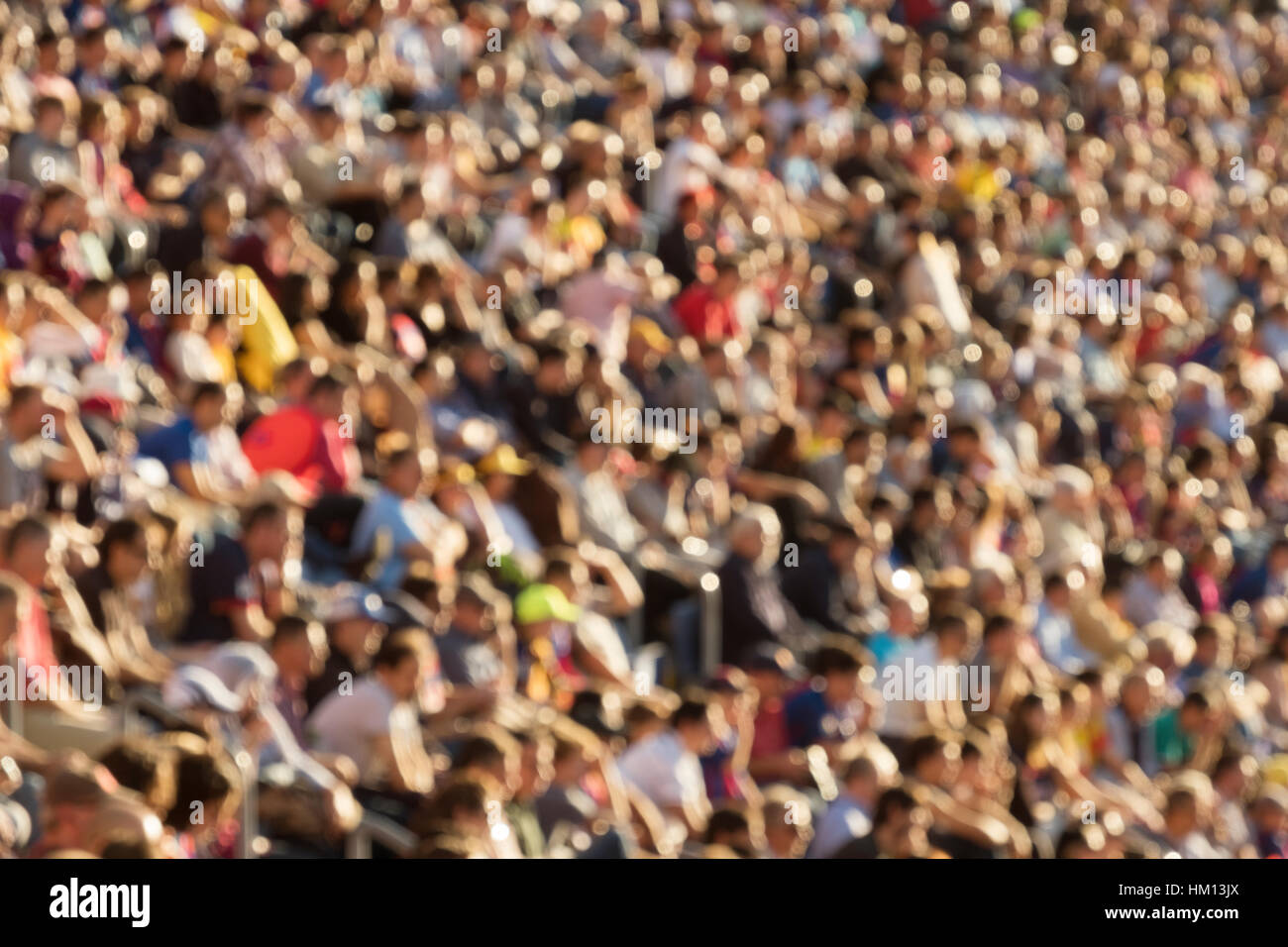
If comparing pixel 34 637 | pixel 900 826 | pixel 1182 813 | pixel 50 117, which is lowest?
pixel 1182 813

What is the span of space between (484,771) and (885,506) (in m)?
3.49

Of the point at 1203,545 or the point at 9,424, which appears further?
the point at 1203,545

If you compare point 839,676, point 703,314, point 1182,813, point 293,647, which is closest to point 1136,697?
point 1182,813

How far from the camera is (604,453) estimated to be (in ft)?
28.4

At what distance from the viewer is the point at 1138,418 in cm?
1142

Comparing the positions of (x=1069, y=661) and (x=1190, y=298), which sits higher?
(x=1190, y=298)

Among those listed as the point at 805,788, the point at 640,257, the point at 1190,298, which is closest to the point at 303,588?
the point at 805,788

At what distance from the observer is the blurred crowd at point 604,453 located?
6.34 meters

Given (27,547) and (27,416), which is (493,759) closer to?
(27,547)

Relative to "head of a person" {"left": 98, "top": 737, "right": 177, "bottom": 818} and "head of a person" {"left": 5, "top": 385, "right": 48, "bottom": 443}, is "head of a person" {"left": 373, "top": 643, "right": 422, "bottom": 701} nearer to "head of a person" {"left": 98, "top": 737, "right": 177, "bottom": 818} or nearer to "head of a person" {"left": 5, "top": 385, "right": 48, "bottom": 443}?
"head of a person" {"left": 5, "top": 385, "right": 48, "bottom": 443}

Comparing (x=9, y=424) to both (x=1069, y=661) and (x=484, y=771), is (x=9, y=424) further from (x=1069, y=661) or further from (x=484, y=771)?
(x=1069, y=661)

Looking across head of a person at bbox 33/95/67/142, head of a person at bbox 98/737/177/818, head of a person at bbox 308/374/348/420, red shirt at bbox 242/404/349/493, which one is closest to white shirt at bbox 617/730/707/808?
red shirt at bbox 242/404/349/493

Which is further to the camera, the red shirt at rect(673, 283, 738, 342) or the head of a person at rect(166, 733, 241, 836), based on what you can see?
the red shirt at rect(673, 283, 738, 342)

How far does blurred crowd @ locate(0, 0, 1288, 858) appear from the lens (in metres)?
6.34
